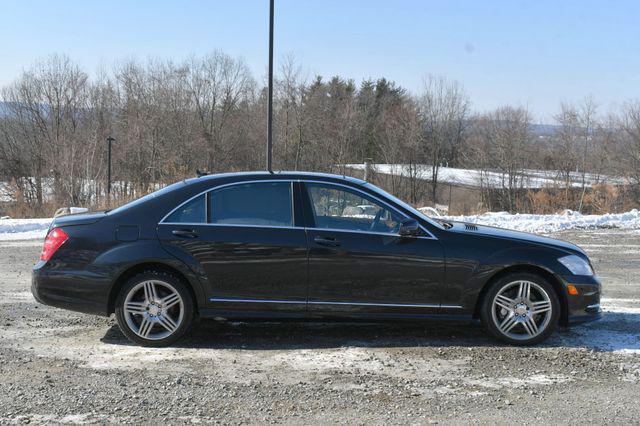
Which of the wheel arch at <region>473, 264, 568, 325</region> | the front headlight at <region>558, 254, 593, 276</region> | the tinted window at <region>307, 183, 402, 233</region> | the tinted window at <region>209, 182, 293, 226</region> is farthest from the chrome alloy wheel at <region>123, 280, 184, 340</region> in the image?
the front headlight at <region>558, 254, 593, 276</region>

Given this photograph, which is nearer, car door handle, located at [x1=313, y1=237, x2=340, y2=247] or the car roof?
car door handle, located at [x1=313, y1=237, x2=340, y2=247]

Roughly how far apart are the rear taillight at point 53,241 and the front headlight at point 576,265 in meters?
4.60

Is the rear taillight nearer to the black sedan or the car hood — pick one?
the black sedan

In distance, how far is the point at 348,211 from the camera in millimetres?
5777

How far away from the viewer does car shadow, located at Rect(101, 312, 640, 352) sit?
5566 mm

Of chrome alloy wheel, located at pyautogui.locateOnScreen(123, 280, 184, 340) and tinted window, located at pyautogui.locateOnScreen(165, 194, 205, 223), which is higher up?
tinted window, located at pyautogui.locateOnScreen(165, 194, 205, 223)

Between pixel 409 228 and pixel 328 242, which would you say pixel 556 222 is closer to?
pixel 409 228

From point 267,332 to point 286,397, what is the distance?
5.67 feet

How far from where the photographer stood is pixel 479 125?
53.9 meters

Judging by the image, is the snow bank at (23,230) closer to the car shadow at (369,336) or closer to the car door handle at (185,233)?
the car shadow at (369,336)

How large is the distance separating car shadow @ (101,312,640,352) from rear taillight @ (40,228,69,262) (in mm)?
952

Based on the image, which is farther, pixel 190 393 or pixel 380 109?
pixel 380 109

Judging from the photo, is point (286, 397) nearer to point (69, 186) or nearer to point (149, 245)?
point (149, 245)

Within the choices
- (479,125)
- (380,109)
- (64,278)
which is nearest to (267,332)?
(64,278)
